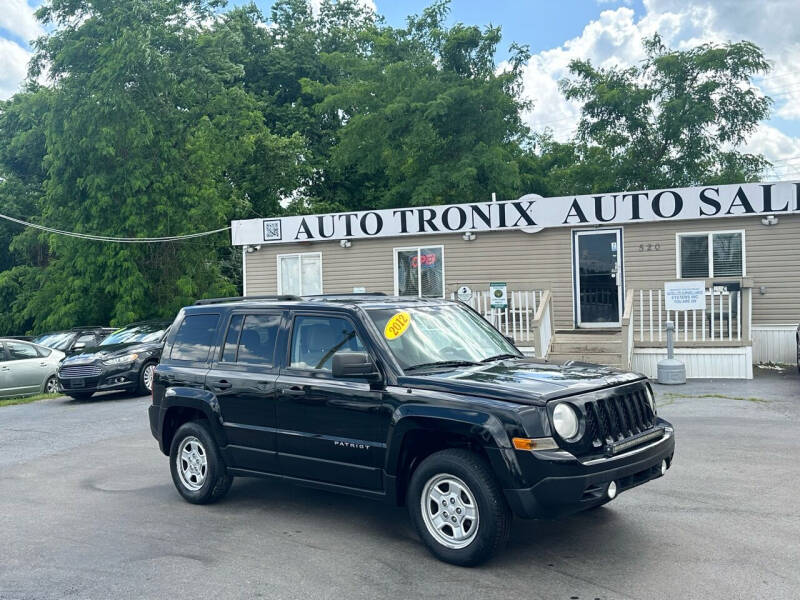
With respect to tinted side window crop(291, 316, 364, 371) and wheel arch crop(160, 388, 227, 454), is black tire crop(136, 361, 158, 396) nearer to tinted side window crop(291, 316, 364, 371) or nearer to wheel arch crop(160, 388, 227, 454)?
wheel arch crop(160, 388, 227, 454)

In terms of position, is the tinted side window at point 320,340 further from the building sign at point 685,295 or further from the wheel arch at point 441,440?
the building sign at point 685,295

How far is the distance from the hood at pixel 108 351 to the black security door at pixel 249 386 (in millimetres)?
9421

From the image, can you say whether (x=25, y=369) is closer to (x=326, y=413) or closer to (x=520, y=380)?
(x=326, y=413)

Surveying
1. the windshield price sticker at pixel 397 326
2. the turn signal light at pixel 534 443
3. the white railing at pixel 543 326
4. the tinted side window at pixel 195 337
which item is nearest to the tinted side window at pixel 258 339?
the tinted side window at pixel 195 337

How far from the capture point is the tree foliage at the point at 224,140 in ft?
94.8

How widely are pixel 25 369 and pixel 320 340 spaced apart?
42.1ft

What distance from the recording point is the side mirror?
5.50 meters

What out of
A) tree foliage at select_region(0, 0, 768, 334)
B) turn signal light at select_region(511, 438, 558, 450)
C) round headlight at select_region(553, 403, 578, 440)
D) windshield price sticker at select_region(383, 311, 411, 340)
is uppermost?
tree foliage at select_region(0, 0, 768, 334)

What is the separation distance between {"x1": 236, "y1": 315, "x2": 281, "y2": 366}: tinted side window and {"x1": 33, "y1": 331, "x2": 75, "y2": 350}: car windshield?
1481 cm

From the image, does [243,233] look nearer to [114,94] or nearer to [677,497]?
[114,94]

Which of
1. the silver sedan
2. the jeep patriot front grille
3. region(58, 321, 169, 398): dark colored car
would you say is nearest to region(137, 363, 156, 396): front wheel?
region(58, 321, 169, 398): dark colored car

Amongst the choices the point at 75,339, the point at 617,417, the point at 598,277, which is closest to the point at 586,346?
the point at 598,277

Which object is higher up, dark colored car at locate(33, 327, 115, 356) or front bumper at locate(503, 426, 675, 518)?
dark colored car at locate(33, 327, 115, 356)

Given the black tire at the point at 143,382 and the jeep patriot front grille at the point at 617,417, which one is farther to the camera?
the black tire at the point at 143,382
